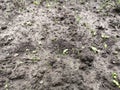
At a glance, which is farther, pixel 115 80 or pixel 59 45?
pixel 59 45

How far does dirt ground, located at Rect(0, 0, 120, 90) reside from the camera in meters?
3.48

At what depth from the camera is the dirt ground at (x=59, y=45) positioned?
3.48 metres

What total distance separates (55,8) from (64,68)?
2131 millimetres

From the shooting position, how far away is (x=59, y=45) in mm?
4133

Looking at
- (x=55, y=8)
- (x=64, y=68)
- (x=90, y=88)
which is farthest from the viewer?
(x=55, y=8)

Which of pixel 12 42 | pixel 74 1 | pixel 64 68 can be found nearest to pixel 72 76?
pixel 64 68

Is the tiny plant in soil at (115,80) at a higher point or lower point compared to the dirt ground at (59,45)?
lower

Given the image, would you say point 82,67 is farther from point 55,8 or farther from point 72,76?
point 55,8

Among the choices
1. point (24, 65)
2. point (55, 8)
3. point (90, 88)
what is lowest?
point (90, 88)

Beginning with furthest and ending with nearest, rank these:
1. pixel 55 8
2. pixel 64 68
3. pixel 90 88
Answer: pixel 55 8 → pixel 64 68 → pixel 90 88

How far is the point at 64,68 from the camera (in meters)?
3.66

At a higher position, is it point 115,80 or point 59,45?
point 59,45

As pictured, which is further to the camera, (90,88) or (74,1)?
(74,1)

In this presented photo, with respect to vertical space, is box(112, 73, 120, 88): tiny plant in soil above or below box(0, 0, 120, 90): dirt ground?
below
